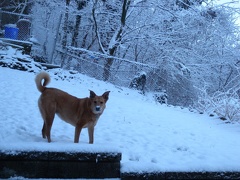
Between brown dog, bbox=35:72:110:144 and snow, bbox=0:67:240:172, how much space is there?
37 centimetres

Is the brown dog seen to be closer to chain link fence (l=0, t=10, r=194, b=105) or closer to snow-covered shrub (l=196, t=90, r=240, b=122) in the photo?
→ snow-covered shrub (l=196, t=90, r=240, b=122)

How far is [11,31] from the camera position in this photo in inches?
509

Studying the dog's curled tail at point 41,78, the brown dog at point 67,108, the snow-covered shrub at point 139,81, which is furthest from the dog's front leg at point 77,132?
the snow-covered shrub at point 139,81

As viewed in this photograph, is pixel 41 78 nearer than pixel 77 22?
Yes

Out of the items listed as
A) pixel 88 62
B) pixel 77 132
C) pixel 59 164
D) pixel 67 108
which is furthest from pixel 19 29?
pixel 59 164

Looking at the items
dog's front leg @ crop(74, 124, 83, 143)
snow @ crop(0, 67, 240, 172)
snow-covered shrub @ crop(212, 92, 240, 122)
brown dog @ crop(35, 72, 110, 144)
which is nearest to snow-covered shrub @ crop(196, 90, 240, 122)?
snow-covered shrub @ crop(212, 92, 240, 122)

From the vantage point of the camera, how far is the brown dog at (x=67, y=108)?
450cm

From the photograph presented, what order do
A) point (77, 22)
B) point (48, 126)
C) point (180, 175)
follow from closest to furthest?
point (180, 175)
point (48, 126)
point (77, 22)

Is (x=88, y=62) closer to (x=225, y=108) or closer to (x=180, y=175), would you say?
(x=225, y=108)

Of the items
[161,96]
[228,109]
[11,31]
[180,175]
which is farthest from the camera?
[161,96]

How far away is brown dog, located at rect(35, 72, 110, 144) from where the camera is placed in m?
4.50

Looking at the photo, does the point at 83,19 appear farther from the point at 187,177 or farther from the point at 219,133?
the point at 187,177

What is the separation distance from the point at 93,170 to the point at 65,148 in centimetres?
44

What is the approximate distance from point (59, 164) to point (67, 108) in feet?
4.68
